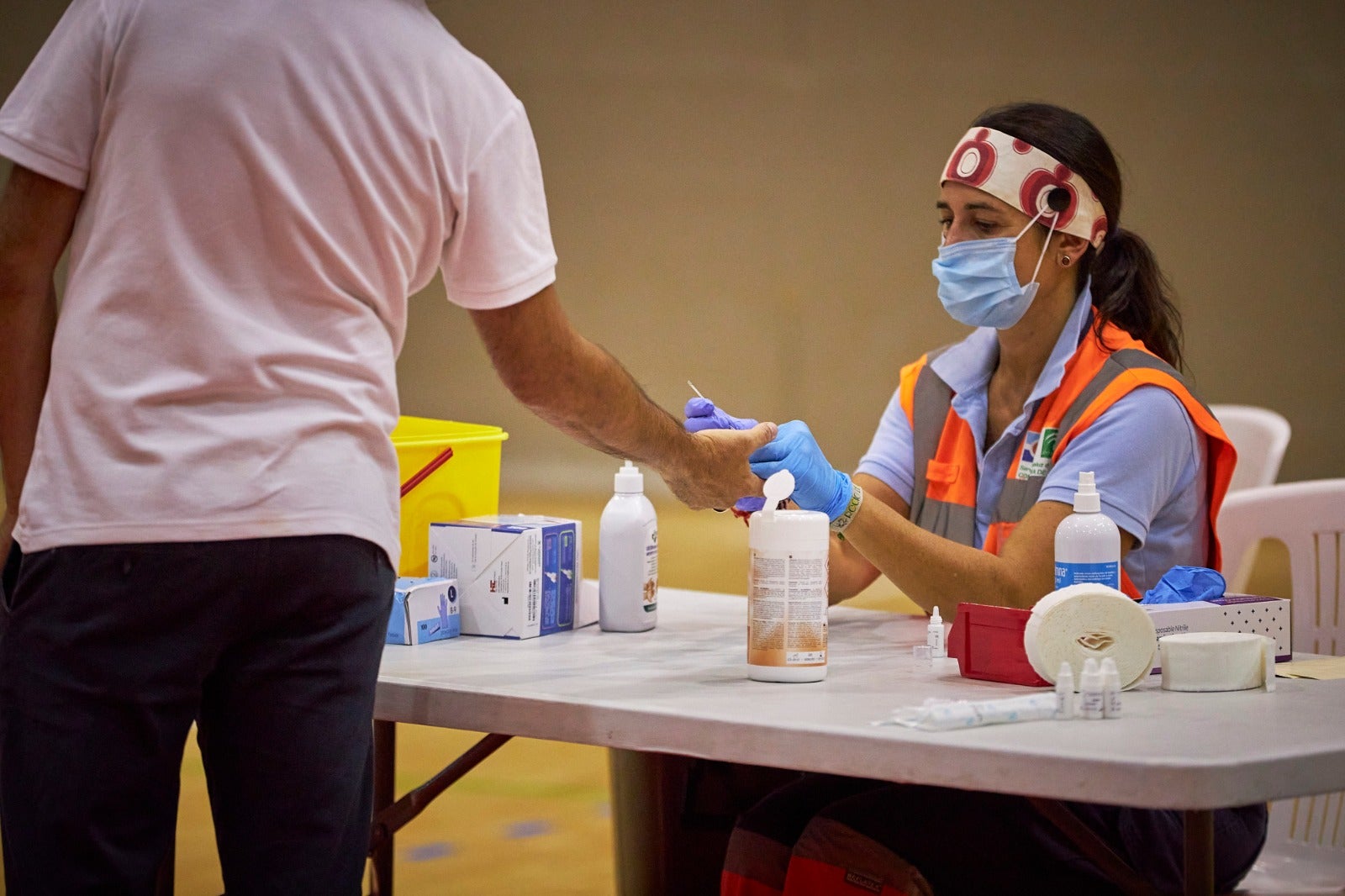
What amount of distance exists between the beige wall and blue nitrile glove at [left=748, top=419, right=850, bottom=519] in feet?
12.3

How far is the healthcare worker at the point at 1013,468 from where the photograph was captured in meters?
1.64

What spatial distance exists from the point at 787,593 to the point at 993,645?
28 centimetres

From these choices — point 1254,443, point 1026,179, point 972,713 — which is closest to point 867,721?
point 972,713

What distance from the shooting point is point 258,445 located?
114 centimetres

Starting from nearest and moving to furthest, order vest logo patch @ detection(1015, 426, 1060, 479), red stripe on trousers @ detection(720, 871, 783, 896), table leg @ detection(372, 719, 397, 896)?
red stripe on trousers @ detection(720, 871, 783, 896) < vest logo patch @ detection(1015, 426, 1060, 479) < table leg @ detection(372, 719, 397, 896)

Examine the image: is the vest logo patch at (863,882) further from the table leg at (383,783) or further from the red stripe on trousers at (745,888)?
the table leg at (383,783)

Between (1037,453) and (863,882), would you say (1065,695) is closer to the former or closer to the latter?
(863,882)

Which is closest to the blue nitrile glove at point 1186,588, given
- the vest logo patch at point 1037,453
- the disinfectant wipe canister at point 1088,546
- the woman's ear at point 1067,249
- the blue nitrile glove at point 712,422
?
the disinfectant wipe canister at point 1088,546

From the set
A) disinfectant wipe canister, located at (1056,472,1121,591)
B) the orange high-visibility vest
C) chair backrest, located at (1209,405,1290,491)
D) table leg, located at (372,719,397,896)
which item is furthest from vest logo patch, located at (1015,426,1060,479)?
chair backrest, located at (1209,405,1290,491)

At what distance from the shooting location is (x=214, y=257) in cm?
116

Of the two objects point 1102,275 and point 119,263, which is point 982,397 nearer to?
point 1102,275

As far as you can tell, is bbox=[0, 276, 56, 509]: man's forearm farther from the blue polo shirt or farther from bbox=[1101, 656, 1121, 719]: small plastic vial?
the blue polo shirt

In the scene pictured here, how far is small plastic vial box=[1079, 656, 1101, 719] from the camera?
141 centimetres

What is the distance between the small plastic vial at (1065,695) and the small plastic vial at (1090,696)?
0.01 meters
